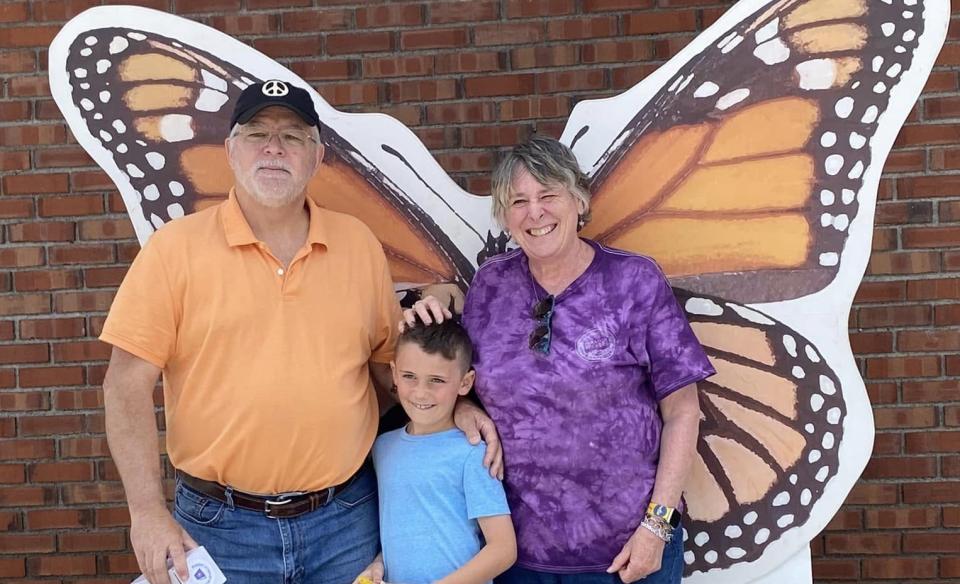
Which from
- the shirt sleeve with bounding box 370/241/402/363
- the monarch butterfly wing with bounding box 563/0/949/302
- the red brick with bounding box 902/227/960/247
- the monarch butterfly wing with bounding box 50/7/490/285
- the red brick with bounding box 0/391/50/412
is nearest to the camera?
the shirt sleeve with bounding box 370/241/402/363

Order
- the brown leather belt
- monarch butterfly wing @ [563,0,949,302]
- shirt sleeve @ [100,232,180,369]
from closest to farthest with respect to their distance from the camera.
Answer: shirt sleeve @ [100,232,180,369] → the brown leather belt → monarch butterfly wing @ [563,0,949,302]

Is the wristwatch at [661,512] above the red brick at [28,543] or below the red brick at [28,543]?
above

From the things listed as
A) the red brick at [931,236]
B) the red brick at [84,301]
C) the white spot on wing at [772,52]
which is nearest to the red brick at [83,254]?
the red brick at [84,301]

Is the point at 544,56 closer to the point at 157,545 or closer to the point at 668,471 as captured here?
the point at 668,471

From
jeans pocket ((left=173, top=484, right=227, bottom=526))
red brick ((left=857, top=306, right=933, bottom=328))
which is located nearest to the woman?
jeans pocket ((left=173, top=484, right=227, bottom=526))

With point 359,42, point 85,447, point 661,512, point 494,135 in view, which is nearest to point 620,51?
point 494,135

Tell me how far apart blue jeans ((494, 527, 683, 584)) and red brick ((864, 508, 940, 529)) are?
1067 millimetres

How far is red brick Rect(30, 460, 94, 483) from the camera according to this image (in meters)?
2.78

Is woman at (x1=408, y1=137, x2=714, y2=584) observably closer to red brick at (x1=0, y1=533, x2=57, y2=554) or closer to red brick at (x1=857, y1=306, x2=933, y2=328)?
red brick at (x1=857, y1=306, x2=933, y2=328)

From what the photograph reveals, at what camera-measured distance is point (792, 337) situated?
85.6 inches

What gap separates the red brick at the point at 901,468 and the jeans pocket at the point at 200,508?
6.61 ft

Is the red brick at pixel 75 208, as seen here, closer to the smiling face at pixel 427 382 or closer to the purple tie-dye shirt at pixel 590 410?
the smiling face at pixel 427 382

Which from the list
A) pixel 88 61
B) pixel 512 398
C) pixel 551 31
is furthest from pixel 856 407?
pixel 88 61

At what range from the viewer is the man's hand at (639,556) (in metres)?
1.81
